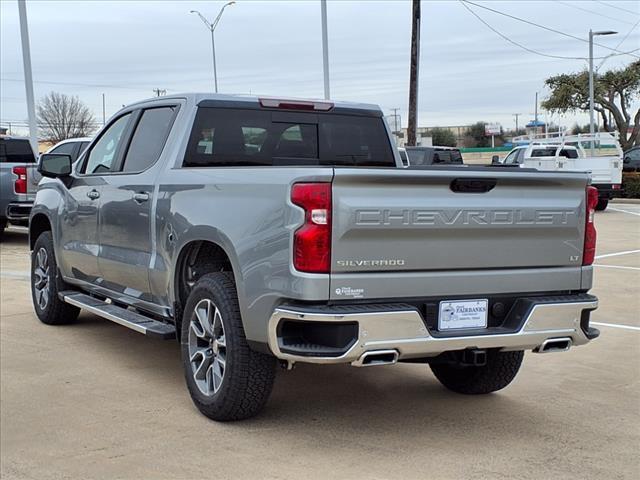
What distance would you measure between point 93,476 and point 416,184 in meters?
2.25

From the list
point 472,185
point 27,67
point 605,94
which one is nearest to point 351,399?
point 472,185

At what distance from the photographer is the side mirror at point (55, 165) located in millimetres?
7473

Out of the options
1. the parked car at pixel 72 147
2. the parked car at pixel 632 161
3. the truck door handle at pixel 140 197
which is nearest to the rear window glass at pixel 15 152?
the parked car at pixel 72 147

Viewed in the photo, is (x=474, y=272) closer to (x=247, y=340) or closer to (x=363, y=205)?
(x=363, y=205)

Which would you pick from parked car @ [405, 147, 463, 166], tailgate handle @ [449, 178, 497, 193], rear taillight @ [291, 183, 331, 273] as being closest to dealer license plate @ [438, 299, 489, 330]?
tailgate handle @ [449, 178, 497, 193]

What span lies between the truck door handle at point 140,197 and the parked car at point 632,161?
2767 cm

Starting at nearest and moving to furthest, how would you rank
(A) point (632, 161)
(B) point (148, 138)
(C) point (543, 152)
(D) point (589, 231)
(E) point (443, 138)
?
(D) point (589, 231), (B) point (148, 138), (C) point (543, 152), (A) point (632, 161), (E) point (443, 138)

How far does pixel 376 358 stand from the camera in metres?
4.52

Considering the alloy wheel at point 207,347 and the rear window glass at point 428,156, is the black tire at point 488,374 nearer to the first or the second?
the alloy wheel at point 207,347

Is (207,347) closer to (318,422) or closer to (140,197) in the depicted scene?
(318,422)

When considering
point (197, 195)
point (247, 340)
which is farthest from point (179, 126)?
point (247, 340)

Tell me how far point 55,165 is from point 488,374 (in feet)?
13.5

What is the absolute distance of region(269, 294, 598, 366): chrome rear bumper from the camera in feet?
14.5

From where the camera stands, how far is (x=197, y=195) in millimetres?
5434
